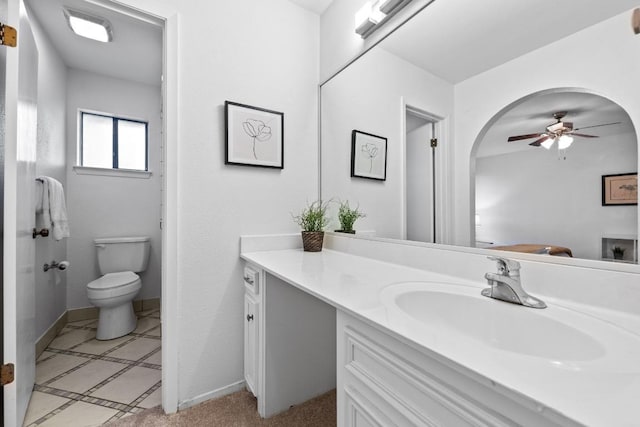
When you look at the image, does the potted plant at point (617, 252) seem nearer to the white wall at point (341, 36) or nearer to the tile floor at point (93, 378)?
the white wall at point (341, 36)

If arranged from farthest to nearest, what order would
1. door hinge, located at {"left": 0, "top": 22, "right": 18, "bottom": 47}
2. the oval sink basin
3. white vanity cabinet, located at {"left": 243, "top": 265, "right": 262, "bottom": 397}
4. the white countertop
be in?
white vanity cabinet, located at {"left": 243, "top": 265, "right": 262, "bottom": 397}, door hinge, located at {"left": 0, "top": 22, "right": 18, "bottom": 47}, the oval sink basin, the white countertop

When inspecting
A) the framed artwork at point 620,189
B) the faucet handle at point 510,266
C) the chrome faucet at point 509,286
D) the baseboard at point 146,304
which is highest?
the framed artwork at point 620,189

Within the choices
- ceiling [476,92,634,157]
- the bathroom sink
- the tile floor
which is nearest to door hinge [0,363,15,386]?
the tile floor

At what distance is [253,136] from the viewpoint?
158 cm

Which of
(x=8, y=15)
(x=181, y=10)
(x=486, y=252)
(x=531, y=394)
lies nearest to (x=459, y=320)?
(x=486, y=252)

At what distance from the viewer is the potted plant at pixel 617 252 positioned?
27.6 inches

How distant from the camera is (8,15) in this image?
1.13 m

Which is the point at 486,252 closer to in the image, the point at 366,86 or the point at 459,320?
the point at 459,320

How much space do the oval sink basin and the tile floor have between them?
4.88 feet

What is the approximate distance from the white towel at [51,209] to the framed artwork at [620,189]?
2.79 meters

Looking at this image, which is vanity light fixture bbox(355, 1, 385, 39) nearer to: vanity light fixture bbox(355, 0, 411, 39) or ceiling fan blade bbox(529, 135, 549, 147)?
vanity light fixture bbox(355, 0, 411, 39)

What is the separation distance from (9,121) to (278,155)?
116cm

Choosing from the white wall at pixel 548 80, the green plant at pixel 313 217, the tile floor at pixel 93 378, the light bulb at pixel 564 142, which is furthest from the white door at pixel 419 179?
the tile floor at pixel 93 378

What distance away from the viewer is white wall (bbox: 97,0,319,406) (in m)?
1.41
